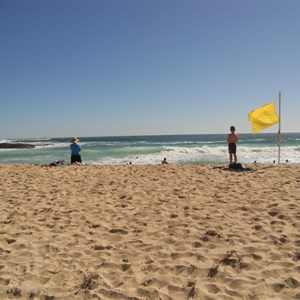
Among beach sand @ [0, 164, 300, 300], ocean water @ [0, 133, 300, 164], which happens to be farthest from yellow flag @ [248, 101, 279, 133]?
ocean water @ [0, 133, 300, 164]

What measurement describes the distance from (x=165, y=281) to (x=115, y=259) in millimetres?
757

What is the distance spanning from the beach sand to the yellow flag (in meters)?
3.92

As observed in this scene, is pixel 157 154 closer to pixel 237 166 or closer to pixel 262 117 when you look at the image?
pixel 262 117

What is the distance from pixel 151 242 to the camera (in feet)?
13.0

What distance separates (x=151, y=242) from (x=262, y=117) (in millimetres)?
8377

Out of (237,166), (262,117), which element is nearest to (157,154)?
(262,117)

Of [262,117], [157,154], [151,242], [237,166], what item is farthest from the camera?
[157,154]

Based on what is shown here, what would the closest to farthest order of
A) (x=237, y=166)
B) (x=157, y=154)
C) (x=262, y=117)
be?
(x=237, y=166) → (x=262, y=117) → (x=157, y=154)

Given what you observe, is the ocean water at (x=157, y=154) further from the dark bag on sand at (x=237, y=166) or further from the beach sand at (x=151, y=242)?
the beach sand at (x=151, y=242)

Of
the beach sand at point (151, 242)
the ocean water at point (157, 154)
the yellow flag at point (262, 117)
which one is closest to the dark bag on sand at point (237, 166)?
the yellow flag at point (262, 117)

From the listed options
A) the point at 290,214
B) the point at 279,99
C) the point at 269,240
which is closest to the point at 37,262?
the point at 269,240

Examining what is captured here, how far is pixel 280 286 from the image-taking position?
2.87 m

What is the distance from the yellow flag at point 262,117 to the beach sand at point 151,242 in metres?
3.92

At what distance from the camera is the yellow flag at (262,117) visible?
423 inches
